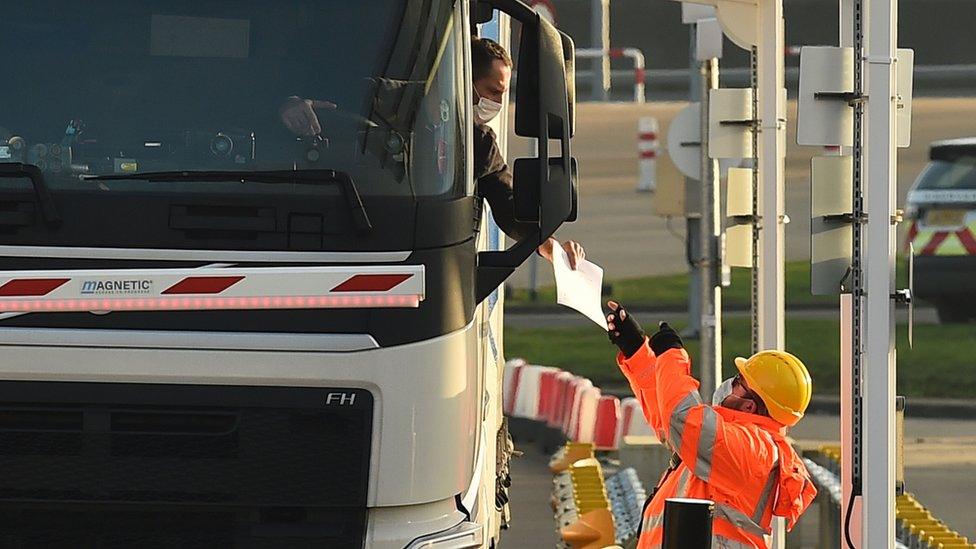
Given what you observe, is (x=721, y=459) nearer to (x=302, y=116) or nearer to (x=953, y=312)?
(x=302, y=116)

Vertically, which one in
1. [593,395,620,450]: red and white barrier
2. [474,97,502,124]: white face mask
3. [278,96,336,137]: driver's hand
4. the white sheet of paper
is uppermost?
[474,97,502,124]: white face mask

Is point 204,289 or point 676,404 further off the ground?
point 204,289

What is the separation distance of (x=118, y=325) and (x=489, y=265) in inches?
44.6

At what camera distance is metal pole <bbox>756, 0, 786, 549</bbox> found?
27.9 feet

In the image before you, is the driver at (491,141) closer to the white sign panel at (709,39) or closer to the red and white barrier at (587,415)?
the white sign panel at (709,39)

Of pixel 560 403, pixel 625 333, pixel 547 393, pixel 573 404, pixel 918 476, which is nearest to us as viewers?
pixel 625 333

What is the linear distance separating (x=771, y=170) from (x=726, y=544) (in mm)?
2937

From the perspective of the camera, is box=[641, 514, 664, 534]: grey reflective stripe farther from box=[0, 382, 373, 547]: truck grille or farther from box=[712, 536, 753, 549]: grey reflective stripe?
box=[0, 382, 373, 547]: truck grille

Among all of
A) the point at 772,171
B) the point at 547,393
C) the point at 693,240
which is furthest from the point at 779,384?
the point at 547,393

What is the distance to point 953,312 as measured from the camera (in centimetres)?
2020

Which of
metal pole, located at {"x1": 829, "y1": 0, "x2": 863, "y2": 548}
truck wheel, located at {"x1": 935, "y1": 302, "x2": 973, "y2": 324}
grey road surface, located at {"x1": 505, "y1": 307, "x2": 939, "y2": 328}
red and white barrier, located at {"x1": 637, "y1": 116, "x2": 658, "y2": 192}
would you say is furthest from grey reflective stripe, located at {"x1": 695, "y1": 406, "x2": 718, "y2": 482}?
red and white barrier, located at {"x1": 637, "y1": 116, "x2": 658, "y2": 192}

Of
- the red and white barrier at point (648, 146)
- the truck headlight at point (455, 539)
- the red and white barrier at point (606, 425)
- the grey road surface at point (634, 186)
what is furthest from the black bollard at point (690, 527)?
the red and white barrier at point (648, 146)

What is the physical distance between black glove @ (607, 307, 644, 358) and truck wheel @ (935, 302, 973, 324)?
1438 centimetres

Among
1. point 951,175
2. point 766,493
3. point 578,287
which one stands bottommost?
point 766,493
